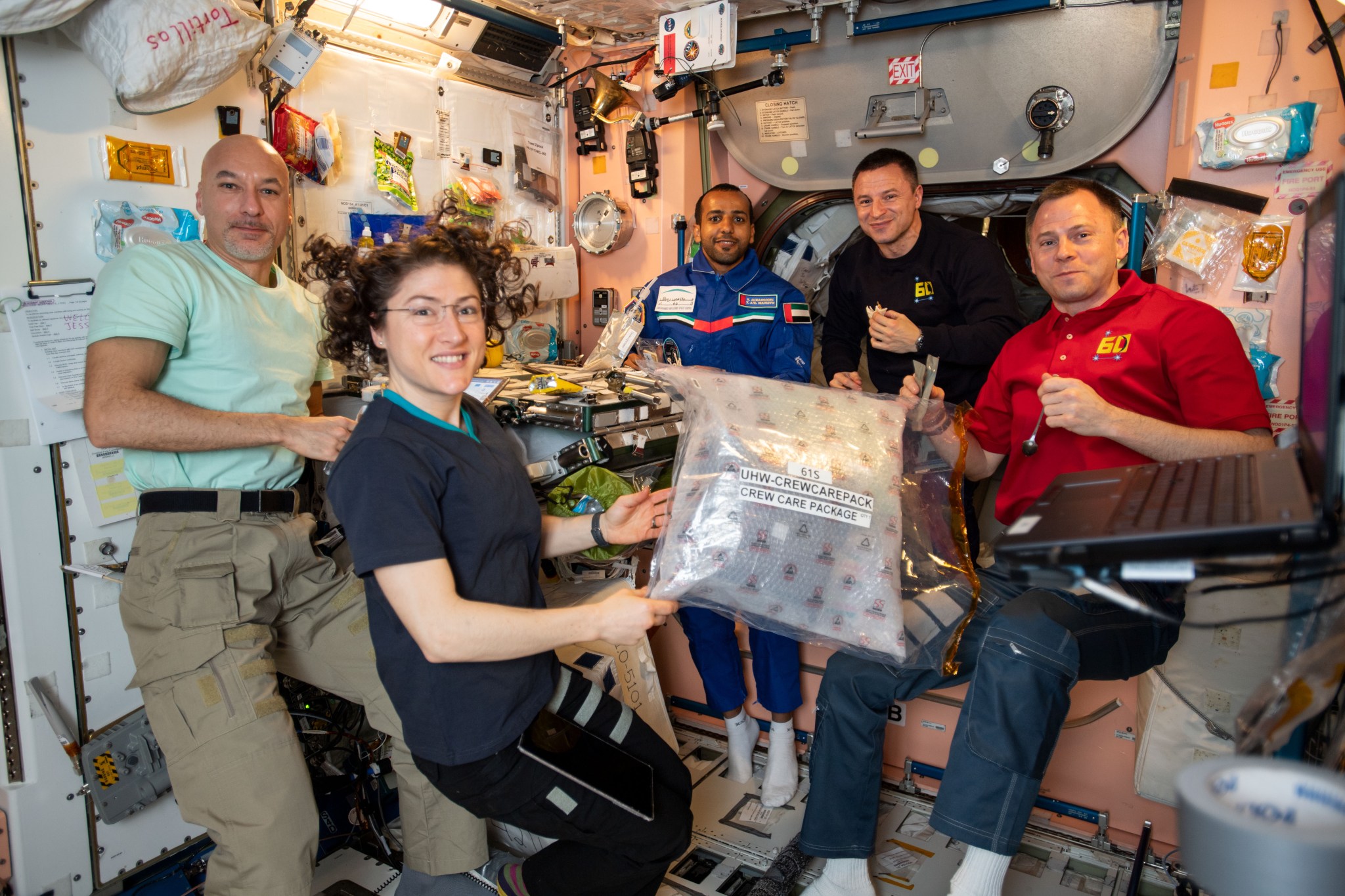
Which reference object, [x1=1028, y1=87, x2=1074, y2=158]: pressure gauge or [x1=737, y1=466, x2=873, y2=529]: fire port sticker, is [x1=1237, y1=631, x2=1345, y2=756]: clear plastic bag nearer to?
[x1=737, y1=466, x2=873, y2=529]: fire port sticker

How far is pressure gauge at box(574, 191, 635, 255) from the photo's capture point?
3869 mm

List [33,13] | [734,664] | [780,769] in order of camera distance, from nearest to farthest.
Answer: [33,13], [780,769], [734,664]

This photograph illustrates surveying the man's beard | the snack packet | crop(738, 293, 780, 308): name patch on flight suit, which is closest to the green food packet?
the snack packet

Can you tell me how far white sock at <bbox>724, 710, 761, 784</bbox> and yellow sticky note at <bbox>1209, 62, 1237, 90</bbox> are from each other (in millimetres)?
2369

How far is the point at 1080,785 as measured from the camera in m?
2.48

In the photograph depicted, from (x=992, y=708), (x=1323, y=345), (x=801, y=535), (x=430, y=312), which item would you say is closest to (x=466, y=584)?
(x=430, y=312)

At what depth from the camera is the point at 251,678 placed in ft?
6.68

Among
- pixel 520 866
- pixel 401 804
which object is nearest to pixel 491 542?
pixel 520 866

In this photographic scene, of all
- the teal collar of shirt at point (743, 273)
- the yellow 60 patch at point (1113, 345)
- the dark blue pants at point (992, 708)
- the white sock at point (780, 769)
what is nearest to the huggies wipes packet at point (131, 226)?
the teal collar of shirt at point (743, 273)

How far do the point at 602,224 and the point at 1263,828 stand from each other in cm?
356

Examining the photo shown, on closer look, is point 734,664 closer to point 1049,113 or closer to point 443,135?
point 1049,113

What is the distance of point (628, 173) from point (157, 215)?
6.61 feet

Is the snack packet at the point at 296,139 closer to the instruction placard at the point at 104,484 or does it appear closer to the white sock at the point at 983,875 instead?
the instruction placard at the point at 104,484

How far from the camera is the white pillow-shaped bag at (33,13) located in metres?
1.93
